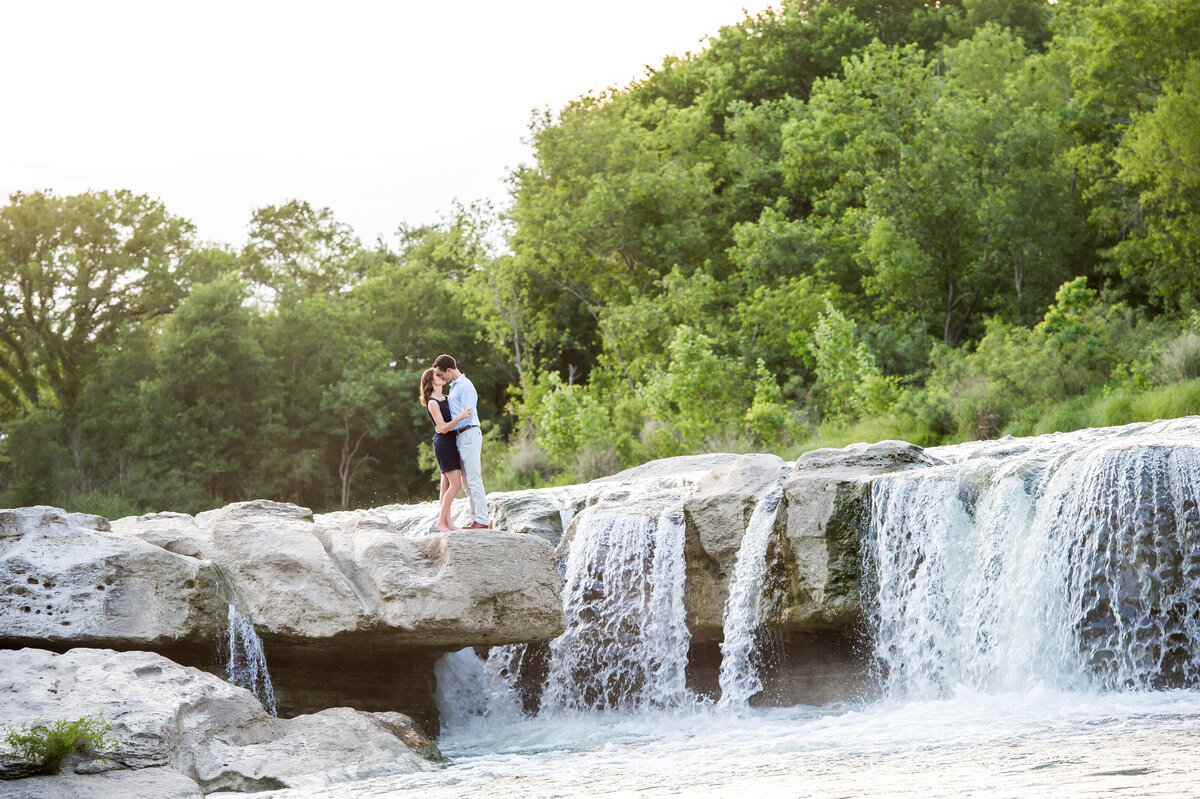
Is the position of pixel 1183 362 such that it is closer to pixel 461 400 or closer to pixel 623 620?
pixel 623 620

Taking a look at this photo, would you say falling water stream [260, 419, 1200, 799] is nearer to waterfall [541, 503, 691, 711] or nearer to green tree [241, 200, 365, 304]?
waterfall [541, 503, 691, 711]

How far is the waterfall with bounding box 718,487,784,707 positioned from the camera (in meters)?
11.2

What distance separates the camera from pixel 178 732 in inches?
293

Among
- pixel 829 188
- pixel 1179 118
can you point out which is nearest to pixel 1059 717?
pixel 1179 118

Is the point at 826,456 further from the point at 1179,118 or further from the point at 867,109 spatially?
the point at 867,109

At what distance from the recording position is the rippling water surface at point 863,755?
563cm

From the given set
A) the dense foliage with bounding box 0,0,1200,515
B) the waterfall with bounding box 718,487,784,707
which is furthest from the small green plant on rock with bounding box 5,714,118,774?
the dense foliage with bounding box 0,0,1200,515

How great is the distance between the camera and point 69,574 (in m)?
8.73

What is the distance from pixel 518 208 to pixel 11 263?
14487 millimetres

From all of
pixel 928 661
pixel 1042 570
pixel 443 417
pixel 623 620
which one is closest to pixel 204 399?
pixel 623 620

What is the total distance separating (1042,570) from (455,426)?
4977 millimetres

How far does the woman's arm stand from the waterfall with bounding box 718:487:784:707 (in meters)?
3.15

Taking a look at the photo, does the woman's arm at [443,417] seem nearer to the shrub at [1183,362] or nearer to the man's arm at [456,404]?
the man's arm at [456,404]

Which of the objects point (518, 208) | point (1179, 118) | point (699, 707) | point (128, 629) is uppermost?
point (518, 208)
